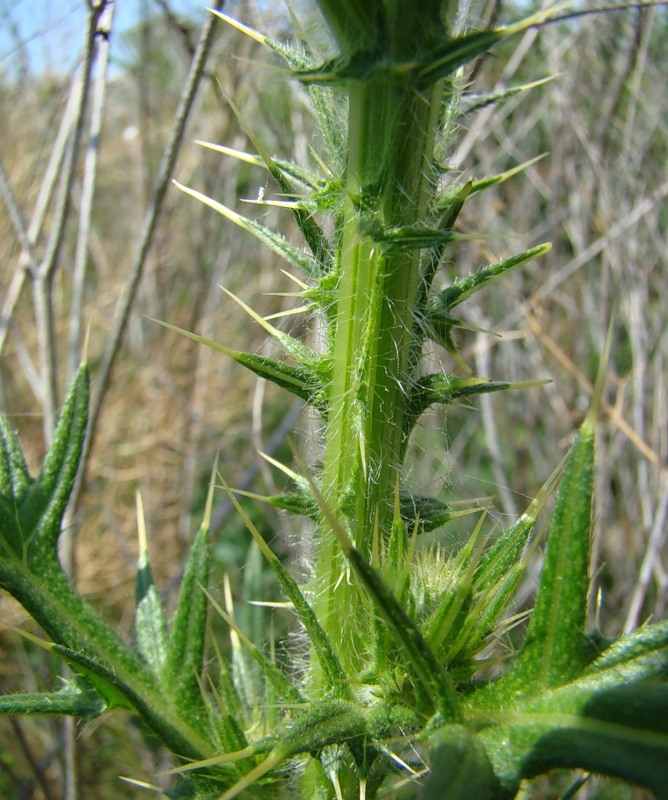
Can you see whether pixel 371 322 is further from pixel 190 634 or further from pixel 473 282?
pixel 190 634

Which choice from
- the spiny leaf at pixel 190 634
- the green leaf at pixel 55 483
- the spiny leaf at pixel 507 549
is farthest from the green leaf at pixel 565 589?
the green leaf at pixel 55 483

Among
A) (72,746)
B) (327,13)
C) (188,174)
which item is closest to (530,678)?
(327,13)

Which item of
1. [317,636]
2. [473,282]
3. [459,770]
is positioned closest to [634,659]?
[459,770]

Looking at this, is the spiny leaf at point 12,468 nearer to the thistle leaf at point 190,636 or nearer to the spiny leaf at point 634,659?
the thistle leaf at point 190,636

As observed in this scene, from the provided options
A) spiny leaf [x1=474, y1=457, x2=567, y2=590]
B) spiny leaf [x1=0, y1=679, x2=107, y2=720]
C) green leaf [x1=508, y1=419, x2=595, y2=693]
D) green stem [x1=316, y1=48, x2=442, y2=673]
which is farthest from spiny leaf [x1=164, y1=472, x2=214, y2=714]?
green leaf [x1=508, y1=419, x2=595, y2=693]

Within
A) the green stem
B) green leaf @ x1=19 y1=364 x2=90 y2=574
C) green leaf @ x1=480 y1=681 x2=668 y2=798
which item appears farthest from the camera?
green leaf @ x1=19 y1=364 x2=90 y2=574

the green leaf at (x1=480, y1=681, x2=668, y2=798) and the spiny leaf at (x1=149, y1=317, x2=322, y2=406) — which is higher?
the spiny leaf at (x1=149, y1=317, x2=322, y2=406)

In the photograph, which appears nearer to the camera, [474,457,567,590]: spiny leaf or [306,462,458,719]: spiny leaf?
[306,462,458,719]: spiny leaf

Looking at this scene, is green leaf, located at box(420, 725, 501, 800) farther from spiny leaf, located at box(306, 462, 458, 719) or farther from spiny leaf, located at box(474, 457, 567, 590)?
spiny leaf, located at box(474, 457, 567, 590)
